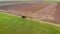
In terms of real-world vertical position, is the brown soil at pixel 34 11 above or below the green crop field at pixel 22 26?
above

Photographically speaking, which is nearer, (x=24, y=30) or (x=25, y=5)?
(x=24, y=30)

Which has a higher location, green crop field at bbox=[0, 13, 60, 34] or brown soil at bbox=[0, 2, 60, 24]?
brown soil at bbox=[0, 2, 60, 24]

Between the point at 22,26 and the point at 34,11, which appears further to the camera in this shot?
the point at 34,11

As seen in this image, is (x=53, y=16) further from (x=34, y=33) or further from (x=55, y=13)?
(x=34, y=33)

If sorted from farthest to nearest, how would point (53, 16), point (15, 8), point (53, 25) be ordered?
point (15, 8) → point (53, 16) → point (53, 25)

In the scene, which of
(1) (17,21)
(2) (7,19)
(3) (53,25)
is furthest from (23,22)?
(3) (53,25)

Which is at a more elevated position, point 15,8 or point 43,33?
point 15,8

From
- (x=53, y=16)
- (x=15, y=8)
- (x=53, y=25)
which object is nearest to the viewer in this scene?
(x=53, y=25)
